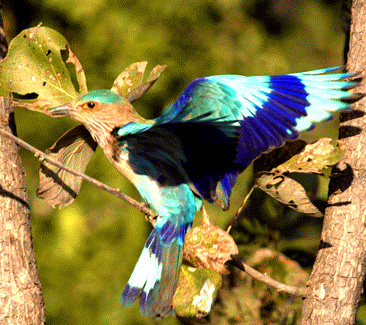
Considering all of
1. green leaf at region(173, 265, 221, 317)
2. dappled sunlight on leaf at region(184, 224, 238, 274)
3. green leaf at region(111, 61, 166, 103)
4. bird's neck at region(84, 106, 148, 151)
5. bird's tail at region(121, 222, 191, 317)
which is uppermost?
green leaf at region(111, 61, 166, 103)

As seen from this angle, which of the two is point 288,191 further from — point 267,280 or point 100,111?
point 100,111

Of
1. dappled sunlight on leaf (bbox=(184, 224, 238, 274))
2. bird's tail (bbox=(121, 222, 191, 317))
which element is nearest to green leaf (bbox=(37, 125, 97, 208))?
bird's tail (bbox=(121, 222, 191, 317))

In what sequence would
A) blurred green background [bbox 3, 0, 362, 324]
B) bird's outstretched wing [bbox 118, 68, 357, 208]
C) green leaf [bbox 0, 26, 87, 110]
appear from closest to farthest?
bird's outstretched wing [bbox 118, 68, 357, 208] → green leaf [bbox 0, 26, 87, 110] → blurred green background [bbox 3, 0, 362, 324]

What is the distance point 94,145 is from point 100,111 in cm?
15

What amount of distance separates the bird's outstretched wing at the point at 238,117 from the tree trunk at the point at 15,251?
12.5 inches

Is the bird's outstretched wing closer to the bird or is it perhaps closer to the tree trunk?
the bird

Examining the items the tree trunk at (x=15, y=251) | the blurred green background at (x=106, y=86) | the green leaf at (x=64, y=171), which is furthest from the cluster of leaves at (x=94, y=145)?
the blurred green background at (x=106, y=86)

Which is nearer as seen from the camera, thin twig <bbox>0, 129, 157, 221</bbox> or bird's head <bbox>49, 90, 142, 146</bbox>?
thin twig <bbox>0, 129, 157, 221</bbox>

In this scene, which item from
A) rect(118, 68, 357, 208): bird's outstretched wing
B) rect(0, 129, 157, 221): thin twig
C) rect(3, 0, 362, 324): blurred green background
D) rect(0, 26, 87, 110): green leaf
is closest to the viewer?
rect(0, 129, 157, 221): thin twig

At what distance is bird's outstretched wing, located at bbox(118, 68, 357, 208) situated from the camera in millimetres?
1492

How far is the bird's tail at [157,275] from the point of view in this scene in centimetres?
167

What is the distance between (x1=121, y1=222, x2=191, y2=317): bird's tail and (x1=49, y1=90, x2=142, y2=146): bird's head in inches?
14.9

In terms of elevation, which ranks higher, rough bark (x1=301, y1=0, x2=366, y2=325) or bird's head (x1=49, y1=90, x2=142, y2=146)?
bird's head (x1=49, y1=90, x2=142, y2=146)

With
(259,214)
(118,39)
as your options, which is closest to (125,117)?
(259,214)
